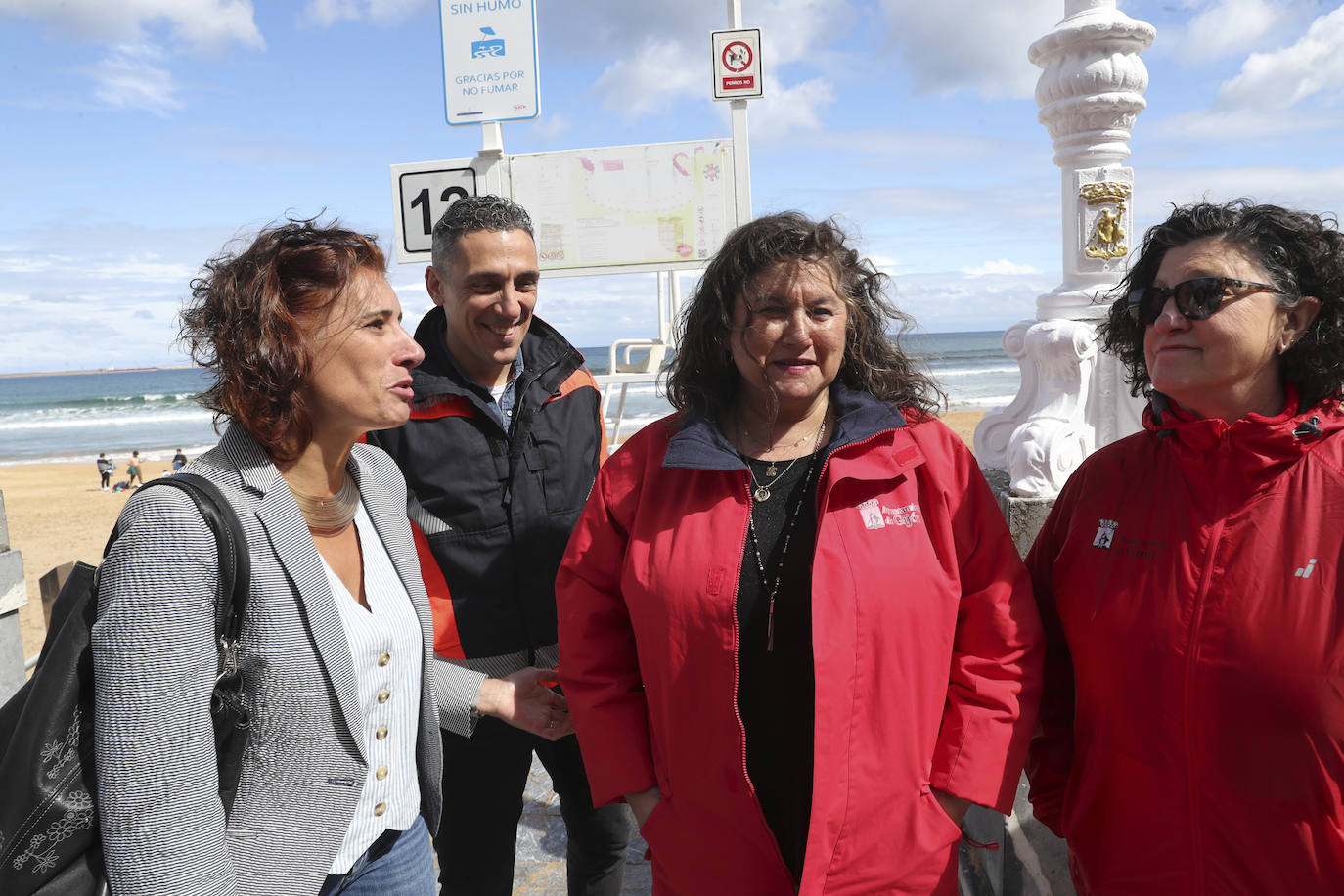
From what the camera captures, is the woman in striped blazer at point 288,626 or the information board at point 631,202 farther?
the information board at point 631,202

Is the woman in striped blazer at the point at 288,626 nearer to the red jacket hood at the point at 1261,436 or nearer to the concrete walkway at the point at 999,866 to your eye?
the concrete walkway at the point at 999,866

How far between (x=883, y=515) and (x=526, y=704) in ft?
3.45

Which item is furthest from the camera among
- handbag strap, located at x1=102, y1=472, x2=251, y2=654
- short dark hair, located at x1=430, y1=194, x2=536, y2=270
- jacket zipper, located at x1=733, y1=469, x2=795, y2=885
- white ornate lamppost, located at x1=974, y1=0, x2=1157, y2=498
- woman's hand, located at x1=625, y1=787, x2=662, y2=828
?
white ornate lamppost, located at x1=974, y1=0, x2=1157, y2=498

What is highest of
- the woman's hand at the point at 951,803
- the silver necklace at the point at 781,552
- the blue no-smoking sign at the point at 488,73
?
the blue no-smoking sign at the point at 488,73

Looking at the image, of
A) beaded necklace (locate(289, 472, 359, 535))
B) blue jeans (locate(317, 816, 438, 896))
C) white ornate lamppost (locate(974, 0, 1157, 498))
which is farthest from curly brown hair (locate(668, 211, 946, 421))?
white ornate lamppost (locate(974, 0, 1157, 498))

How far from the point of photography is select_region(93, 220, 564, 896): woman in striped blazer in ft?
4.68

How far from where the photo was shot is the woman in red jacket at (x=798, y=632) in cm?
183

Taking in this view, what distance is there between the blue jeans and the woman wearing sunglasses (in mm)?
1412

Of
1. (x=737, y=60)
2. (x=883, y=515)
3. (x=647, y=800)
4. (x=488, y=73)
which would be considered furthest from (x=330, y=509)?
(x=737, y=60)

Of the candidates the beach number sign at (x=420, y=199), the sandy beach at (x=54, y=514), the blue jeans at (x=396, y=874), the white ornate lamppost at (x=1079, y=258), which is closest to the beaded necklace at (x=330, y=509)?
the blue jeans at (x=396, y=874)

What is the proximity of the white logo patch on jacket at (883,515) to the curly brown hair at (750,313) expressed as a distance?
0.33m

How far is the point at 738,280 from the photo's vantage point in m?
2.12

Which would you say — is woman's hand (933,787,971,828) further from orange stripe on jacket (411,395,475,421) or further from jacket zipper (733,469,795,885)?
orange stripe on jacket (411,395,475,421)

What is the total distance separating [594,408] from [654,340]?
5382 mm
